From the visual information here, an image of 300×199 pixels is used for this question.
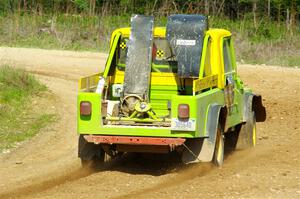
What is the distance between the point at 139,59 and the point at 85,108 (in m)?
1.30

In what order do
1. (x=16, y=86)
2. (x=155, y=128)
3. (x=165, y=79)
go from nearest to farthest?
(x=155, y=128), (x=165, y=79), (x=16, y=86)

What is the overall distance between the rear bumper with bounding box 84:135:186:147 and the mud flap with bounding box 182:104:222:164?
0.32m

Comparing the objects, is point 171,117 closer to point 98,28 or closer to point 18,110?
point 18,110

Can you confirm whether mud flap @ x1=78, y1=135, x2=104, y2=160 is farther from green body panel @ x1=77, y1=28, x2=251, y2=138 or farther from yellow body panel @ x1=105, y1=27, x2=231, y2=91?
yellow body panel @ x1=105, y1=27, x2=231, y2=91

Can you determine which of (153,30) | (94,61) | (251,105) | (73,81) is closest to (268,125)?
(251,105)

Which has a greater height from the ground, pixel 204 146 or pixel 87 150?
pixel 204 146

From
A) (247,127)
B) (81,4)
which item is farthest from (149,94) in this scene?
(81,4)

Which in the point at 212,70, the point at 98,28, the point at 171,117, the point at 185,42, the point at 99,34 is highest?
the point at 185,42

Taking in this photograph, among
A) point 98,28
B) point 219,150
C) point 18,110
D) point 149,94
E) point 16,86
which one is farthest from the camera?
point 98,28

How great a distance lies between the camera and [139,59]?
38.1 feet

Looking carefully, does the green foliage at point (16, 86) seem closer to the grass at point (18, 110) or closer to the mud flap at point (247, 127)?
the grass at point (18, 110)

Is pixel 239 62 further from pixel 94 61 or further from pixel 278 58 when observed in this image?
pixel 94 61

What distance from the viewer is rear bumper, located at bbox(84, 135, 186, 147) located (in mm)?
10423

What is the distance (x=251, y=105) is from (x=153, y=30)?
7.48 ft
